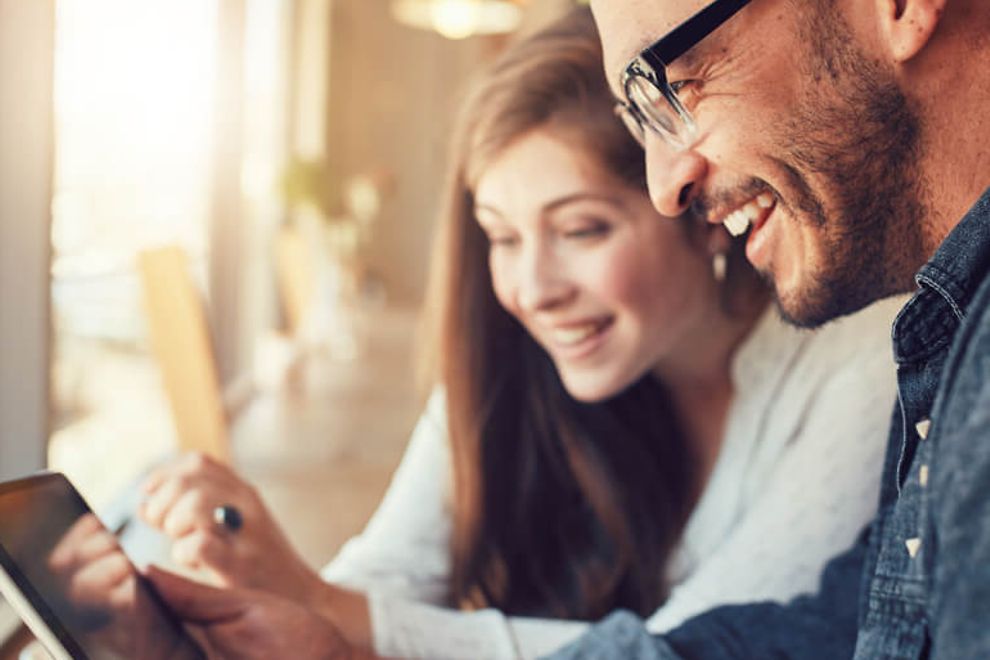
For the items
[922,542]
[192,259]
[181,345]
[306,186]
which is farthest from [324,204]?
[922,542]

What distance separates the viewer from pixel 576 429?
1475 millimetres

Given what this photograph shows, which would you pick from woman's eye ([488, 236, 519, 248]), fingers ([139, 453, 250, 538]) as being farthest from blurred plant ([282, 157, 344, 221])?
fingers ([139, 453, 250, 538])

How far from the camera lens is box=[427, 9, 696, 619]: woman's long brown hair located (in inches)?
55.1

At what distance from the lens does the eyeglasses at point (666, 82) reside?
775 millimetres

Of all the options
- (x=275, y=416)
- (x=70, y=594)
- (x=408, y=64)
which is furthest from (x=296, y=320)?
(x=70, y=594)

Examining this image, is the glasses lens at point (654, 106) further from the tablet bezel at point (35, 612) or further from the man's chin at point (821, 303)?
the tablet bezel at point (35, 612)

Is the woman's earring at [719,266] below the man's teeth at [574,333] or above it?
above

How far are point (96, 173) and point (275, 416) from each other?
1788 mm

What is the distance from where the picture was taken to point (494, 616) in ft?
3.95

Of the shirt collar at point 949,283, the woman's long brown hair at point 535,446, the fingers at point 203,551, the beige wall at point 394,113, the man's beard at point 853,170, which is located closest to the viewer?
the shirt collar at point 949,283

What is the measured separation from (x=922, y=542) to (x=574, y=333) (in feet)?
2.84

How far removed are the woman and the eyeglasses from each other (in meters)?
0.43

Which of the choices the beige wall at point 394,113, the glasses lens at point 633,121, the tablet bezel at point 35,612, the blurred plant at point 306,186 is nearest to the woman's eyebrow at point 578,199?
the glasses lens at point 633,121

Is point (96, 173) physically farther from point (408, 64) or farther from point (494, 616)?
point (408, 64)
